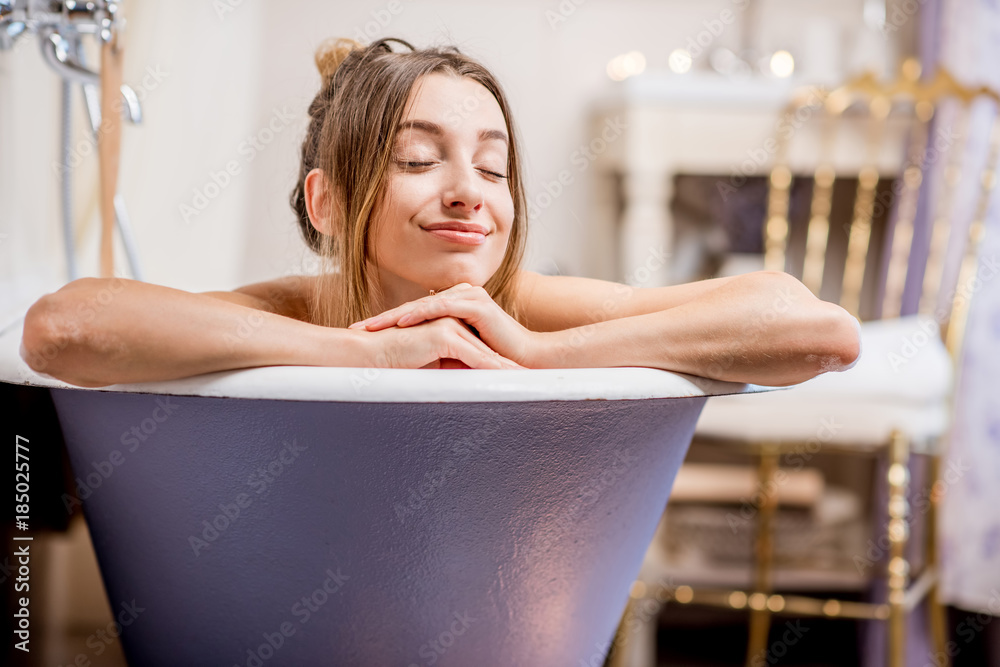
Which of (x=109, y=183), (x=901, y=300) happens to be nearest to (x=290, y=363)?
(x=109, y=183)

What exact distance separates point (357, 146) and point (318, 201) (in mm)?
62

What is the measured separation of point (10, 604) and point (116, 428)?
0.51m

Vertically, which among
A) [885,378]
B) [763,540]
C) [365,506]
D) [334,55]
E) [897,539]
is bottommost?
[763,540]

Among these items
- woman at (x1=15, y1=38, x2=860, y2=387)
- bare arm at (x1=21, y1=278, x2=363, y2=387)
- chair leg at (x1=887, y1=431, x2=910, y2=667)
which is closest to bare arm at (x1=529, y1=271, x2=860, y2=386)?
woman at (x1=15, y1=38, x2=860, y2=387)

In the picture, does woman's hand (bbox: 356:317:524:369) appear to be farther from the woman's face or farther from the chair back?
the chair back

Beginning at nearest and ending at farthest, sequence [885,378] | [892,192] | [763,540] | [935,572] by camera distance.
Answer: [885,378]
[935,572]
[763,540]
[892,192]

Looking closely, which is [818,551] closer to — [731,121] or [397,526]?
[731,121]

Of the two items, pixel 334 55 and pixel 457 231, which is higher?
pixel 334 55

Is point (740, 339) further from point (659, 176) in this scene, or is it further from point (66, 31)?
point (659, 176)

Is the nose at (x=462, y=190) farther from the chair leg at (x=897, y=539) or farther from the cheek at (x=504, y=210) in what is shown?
the chair leg at (x=897, y=539)

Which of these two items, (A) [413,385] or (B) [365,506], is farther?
(B) [365,506]

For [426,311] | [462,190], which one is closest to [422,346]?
[426,311]

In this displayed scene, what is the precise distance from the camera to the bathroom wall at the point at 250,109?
4.73 ft

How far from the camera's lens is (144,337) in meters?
0.62
